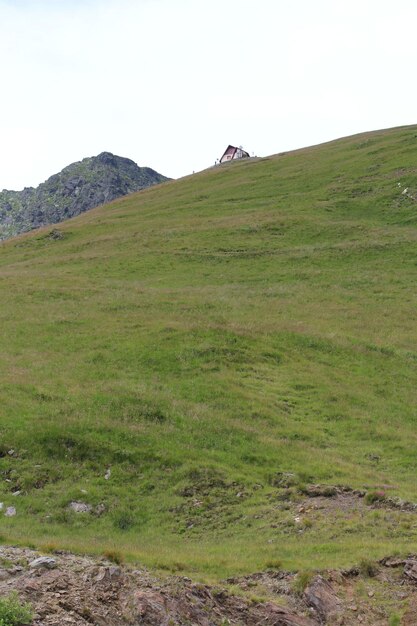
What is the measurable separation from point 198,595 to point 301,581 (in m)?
2.61

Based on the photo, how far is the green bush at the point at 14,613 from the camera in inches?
394

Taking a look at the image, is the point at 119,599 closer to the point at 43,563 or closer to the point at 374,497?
the point at 43,563

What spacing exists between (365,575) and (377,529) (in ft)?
11.8

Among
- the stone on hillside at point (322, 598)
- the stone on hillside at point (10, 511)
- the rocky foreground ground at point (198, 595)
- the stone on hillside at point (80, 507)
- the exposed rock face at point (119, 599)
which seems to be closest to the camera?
the exposed rock face at point (119, 599)

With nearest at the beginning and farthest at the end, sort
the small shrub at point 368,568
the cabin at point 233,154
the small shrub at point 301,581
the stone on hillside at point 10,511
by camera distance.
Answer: the small shrub at point 301,581 → the small shrub at point 368,568 → the stone on hillside at point 10,511 → the cabin at point 233,154

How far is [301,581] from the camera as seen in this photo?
45.1ft

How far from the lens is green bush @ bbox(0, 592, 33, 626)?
10000 millimetres

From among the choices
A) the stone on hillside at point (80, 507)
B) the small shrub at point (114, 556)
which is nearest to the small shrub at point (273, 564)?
the small shrub at point (114, 556)

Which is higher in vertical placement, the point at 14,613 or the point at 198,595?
the point at 14,613

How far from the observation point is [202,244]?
72625mm

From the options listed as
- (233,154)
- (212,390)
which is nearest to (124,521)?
(212,390)

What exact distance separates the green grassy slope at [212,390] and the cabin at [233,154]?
104 metres

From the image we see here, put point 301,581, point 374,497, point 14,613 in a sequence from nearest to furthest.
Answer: point 14,613
point 301,581
point 374,497

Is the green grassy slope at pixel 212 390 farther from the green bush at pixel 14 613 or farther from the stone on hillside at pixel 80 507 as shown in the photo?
the green bush at pixel 14 613
